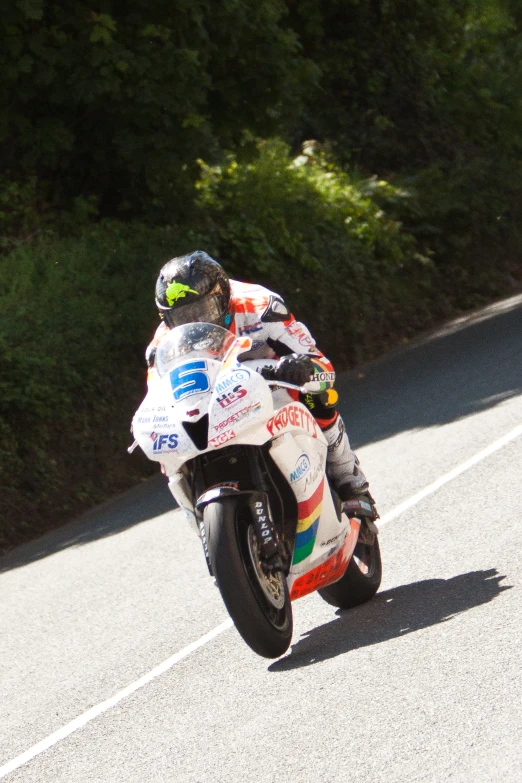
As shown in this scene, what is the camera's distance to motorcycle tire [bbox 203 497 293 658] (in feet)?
17.6

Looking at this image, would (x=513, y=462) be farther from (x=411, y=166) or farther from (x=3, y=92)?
(x=411, y=166)

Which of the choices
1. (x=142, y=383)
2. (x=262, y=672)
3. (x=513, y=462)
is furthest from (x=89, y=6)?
(x=262, y=672)

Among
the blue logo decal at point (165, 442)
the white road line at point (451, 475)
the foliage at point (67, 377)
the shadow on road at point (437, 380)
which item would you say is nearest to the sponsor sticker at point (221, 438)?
the blue logo decal at point (165, 442)

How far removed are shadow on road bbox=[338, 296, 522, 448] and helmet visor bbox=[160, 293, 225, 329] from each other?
5478 millimetres

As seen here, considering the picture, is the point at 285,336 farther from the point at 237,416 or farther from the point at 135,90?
the point at 135,90

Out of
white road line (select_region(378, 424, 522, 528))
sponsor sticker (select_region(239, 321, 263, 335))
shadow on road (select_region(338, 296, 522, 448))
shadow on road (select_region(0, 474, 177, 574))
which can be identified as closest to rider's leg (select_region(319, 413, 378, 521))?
sponsor sticker (select_region(239, 321, 263, 335))

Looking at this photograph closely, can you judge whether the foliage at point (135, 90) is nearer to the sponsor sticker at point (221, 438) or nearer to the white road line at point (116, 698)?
the white road line at point (116, 698)

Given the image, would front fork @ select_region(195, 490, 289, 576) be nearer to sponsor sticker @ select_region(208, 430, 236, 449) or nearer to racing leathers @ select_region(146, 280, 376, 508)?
sponsor sticker @ select_region(208, 430, 236, 449)

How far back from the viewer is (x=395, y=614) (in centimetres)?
621

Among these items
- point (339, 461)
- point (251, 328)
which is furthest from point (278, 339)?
point (339, 461)

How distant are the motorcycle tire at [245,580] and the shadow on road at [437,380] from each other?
5.98 meters

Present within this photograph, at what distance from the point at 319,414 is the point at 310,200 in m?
13.5

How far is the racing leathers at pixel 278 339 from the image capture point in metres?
6.28

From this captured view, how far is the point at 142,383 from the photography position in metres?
13.9
